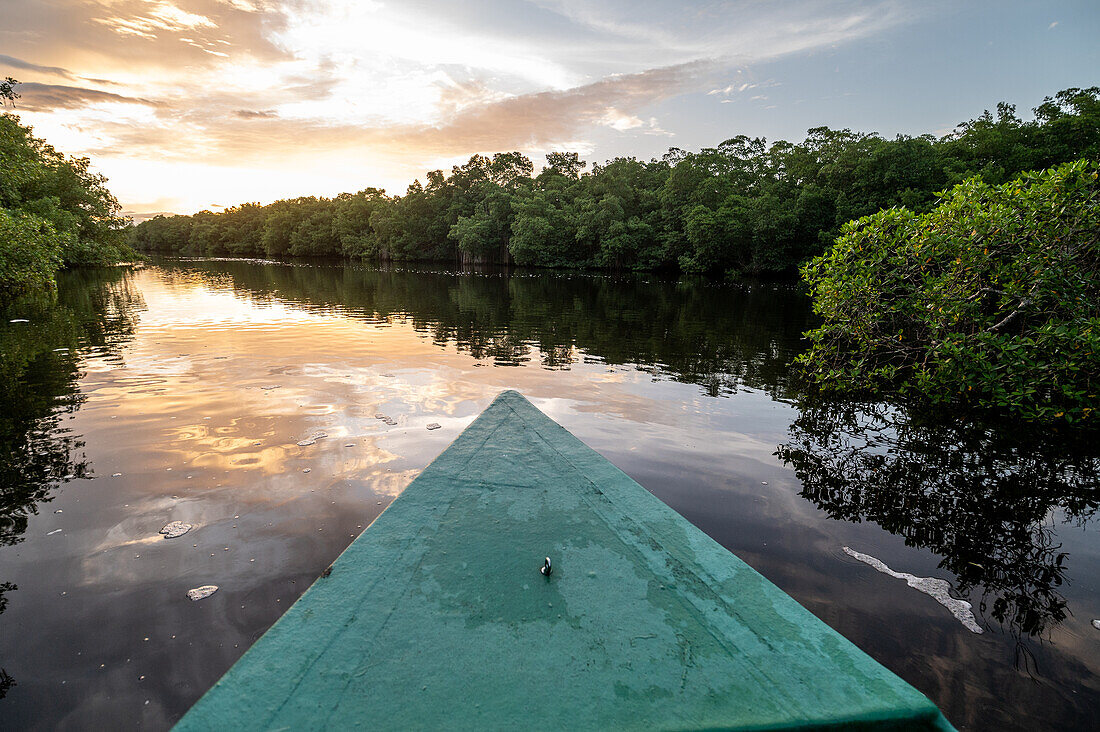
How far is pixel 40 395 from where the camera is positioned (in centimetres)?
781

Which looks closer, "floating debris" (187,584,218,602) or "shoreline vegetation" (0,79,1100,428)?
"floating debris" (187,584,218,602)

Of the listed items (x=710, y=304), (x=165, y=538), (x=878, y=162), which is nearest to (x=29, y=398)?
Answer: (x=165, y=538)

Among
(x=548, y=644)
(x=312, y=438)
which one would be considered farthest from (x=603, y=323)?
(x=548, y=644)

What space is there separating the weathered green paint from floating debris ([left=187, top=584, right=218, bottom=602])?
5.01ft

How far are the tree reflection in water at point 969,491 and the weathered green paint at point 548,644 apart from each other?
254cm

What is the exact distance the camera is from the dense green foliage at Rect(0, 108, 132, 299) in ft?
53.2

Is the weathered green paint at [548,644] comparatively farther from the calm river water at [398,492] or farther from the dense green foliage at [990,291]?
the dense green foliage at [990,291]

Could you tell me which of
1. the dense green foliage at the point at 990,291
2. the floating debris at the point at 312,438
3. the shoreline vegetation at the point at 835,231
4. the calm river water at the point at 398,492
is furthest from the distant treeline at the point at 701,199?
the floating debris at the point at 312,438

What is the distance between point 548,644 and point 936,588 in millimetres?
3550

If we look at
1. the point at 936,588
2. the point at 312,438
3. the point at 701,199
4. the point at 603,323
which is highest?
the point at 701,199

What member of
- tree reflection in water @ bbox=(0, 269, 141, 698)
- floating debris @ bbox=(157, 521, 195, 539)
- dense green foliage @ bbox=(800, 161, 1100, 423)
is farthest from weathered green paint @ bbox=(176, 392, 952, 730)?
dense green foliage @ bbox=(800, 161, 1100, 423)

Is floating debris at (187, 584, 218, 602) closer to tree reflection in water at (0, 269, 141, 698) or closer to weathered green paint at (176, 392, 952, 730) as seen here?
tree reflection in water at (0, 269, 141, 698)

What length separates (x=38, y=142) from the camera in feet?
116

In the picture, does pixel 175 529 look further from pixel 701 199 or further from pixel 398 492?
pixel 701 199
